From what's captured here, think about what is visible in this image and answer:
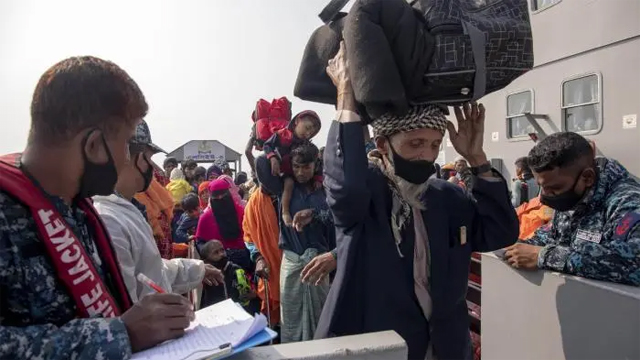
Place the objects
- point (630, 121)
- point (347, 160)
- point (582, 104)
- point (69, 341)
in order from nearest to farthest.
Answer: point (69, 341) < point (347, 160) < point (630, 121) < point (582, 104)

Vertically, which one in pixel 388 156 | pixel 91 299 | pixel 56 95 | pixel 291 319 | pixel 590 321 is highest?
pixel 56 95

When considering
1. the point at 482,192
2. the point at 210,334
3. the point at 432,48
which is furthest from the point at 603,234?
the point at 210,334

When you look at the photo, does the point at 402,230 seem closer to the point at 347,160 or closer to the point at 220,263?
the point at 347,160

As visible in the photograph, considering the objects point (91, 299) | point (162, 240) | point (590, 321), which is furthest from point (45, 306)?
point (162, 240)

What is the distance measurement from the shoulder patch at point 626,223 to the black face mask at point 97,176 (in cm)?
194

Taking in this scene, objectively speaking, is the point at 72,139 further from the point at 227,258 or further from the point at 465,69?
the point at 227,258

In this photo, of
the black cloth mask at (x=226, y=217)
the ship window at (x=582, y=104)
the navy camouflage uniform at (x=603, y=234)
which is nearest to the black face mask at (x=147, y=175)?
the navy camouflage uniform at (x=603, y=234)

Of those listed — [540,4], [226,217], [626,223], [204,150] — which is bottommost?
[226,217]

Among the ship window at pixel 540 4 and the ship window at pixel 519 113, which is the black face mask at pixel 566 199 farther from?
the ship window at pixel 540 4

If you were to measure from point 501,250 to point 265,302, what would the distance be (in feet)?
7.11

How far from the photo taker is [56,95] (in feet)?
3.31

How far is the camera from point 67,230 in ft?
3.41

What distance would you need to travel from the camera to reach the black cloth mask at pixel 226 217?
417cm

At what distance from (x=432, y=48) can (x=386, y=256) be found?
2.64 feet
